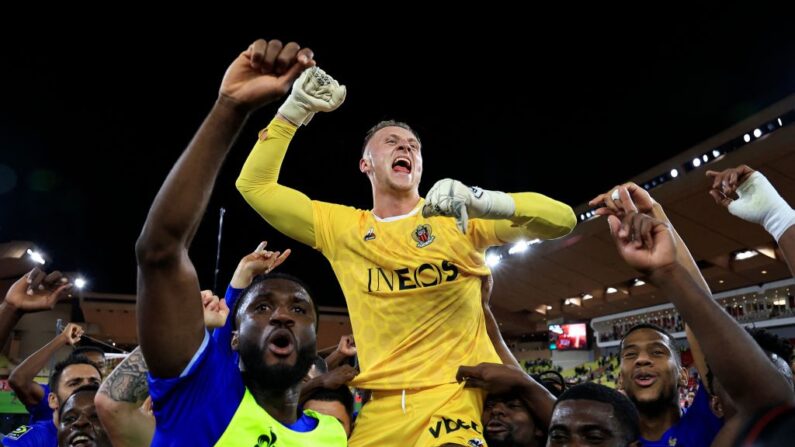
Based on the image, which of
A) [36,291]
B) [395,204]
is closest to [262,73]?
[395,204]

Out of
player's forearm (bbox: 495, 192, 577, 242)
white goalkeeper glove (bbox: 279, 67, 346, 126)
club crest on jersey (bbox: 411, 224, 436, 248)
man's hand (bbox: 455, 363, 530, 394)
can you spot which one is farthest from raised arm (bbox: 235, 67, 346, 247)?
man's hand (bbox: 455, 363, 530, 394)

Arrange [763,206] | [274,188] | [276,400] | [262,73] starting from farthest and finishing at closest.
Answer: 1. [274,188]
2. [763,206]
3. [276,400]
4. [262,73]

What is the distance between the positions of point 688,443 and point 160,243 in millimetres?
3027

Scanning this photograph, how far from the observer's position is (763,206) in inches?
A: 113

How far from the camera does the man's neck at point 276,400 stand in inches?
95.6

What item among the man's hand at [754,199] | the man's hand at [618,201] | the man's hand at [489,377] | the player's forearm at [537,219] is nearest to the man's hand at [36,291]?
the man's hand at [489,377]

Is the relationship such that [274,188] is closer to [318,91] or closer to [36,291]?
[318,91]

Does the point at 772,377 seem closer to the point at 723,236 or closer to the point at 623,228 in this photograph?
the point at 623,228

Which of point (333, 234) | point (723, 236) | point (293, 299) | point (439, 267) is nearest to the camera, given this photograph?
point (293, 299)

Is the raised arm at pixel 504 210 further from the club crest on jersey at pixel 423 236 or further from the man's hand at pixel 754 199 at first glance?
the man's hand at pixel 754 199

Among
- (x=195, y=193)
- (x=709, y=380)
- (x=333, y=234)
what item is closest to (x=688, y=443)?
(x=709, y=380)

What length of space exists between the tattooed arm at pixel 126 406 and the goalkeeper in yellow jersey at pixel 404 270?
1.06m

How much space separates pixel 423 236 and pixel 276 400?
4.07 ft

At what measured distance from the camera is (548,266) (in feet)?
106
